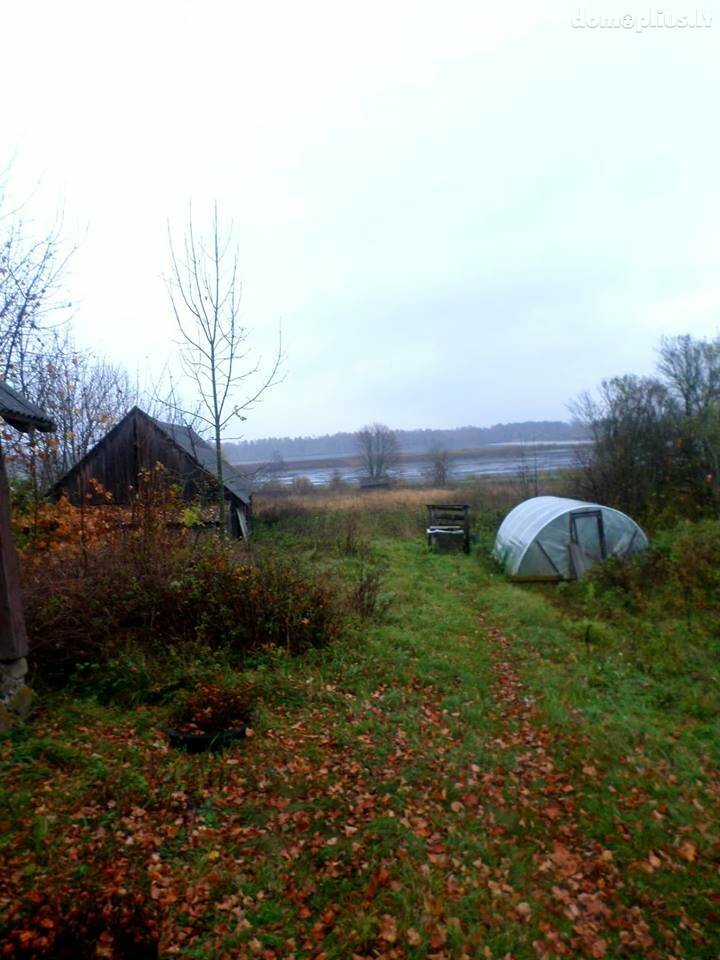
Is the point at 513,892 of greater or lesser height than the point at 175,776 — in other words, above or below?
below

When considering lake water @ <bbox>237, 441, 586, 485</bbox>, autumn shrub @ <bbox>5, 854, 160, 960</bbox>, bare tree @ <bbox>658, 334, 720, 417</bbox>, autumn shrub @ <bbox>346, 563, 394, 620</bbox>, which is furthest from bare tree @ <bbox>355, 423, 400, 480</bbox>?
autumn shrub @ <bbox>5, 854, 160, 960</bbox>

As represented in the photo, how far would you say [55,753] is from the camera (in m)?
5.25

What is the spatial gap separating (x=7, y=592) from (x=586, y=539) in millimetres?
13468

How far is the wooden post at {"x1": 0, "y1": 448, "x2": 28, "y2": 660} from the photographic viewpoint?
5801 millimetres

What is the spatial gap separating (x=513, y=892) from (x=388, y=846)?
0.93 m

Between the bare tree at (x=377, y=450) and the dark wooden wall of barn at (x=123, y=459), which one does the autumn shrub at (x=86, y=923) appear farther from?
the bare tree at (x=377, y=450)

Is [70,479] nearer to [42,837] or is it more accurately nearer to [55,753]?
[55,753]

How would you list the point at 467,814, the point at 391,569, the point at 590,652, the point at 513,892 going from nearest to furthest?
the point at 513,892 < the point at 467,814 < the point at 590,652 < the point at 391,569

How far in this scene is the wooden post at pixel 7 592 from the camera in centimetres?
580

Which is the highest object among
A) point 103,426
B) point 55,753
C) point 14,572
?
point 103,426

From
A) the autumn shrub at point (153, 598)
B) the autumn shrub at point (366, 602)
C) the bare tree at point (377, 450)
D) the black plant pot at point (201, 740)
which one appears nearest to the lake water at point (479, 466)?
the bare tree at point (377, 450)

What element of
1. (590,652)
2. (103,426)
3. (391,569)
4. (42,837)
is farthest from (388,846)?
Answer: (103,426)

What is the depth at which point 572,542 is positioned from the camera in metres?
15.4

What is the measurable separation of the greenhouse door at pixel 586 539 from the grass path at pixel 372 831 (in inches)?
330
